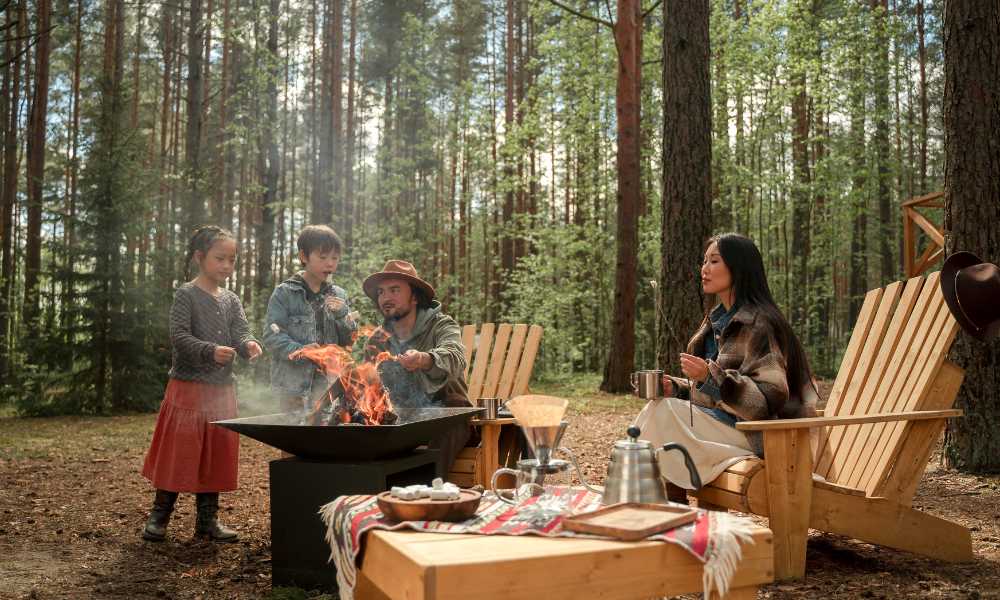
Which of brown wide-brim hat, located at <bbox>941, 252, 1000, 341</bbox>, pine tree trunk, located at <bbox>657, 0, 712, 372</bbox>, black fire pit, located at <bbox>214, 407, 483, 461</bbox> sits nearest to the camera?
black fire pit, located at <bbox>214, 407, 483, 461</bbox>

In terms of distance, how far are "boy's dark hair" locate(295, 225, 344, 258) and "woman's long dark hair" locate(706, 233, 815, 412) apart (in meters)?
1.90

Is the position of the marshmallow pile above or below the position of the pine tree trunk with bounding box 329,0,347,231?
below

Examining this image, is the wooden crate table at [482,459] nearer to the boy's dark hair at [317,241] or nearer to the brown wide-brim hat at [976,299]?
the boy's dark hair at [317,241]

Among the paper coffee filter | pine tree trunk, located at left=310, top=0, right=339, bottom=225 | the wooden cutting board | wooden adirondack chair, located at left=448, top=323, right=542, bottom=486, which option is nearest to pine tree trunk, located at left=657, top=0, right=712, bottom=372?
wooden adirondack chair, located at left=448, top=323, right=542, bottom=486

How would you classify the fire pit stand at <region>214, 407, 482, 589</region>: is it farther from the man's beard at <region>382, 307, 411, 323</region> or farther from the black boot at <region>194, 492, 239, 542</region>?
the man's beard at <region>382, 307, 411, 323</region>

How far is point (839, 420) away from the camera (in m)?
2.91

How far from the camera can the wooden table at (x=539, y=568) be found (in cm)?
168

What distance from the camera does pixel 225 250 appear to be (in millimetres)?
3832

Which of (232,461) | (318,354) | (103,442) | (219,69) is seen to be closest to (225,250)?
(318,354)

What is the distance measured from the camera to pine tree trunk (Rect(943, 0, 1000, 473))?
468cm

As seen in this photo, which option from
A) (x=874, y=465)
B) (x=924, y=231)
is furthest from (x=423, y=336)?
(x=924, y=231)

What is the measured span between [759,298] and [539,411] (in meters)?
1.53

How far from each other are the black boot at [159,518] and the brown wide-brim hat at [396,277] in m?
1.43

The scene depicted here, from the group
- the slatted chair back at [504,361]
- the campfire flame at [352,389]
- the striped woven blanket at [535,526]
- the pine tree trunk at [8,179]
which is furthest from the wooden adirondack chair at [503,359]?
the pine tree trunk at [8,179]
